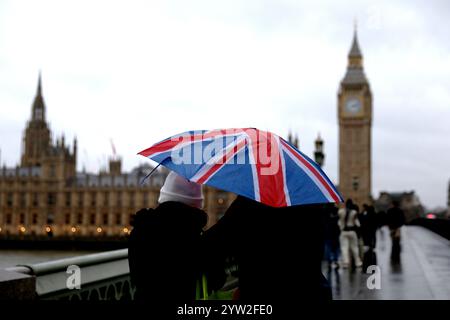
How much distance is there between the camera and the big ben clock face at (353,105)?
10950 cm

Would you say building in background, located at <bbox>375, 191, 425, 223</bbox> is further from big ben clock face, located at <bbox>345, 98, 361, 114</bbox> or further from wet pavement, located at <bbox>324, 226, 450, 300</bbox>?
wet pavement, located at <bbox>324, 226, 450, 300</bbox>

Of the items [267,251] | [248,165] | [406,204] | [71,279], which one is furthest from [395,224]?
[406,204]

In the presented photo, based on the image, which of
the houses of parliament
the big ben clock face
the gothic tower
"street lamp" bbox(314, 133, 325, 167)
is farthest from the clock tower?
"street lamp" bbox(314, 133, 325, 167)

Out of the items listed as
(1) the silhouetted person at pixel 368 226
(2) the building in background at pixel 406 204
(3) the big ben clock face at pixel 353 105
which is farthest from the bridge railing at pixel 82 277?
(2) the building in background at pixel 406 204

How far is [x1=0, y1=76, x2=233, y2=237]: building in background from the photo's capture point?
91.4 m

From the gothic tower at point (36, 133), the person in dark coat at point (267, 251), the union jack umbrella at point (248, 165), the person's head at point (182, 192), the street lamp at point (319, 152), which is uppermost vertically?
the gothic tower at point (36, 133)

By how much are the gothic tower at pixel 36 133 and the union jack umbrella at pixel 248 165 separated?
113 m

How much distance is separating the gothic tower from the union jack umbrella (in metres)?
113

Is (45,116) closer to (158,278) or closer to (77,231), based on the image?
(77,231)

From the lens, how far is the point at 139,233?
312 cm

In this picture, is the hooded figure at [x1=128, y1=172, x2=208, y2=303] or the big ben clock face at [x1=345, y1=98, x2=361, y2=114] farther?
the big ben clock face at [x1=345, y1=98, x2=361, y2=114]

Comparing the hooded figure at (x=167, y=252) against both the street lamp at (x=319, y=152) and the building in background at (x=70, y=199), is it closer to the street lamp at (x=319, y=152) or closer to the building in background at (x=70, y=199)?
the street lamp at (x=319, y=152)

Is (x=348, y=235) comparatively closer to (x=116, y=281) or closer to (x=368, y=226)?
(x=368, y=226)

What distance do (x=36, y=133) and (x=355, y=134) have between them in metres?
52.9
